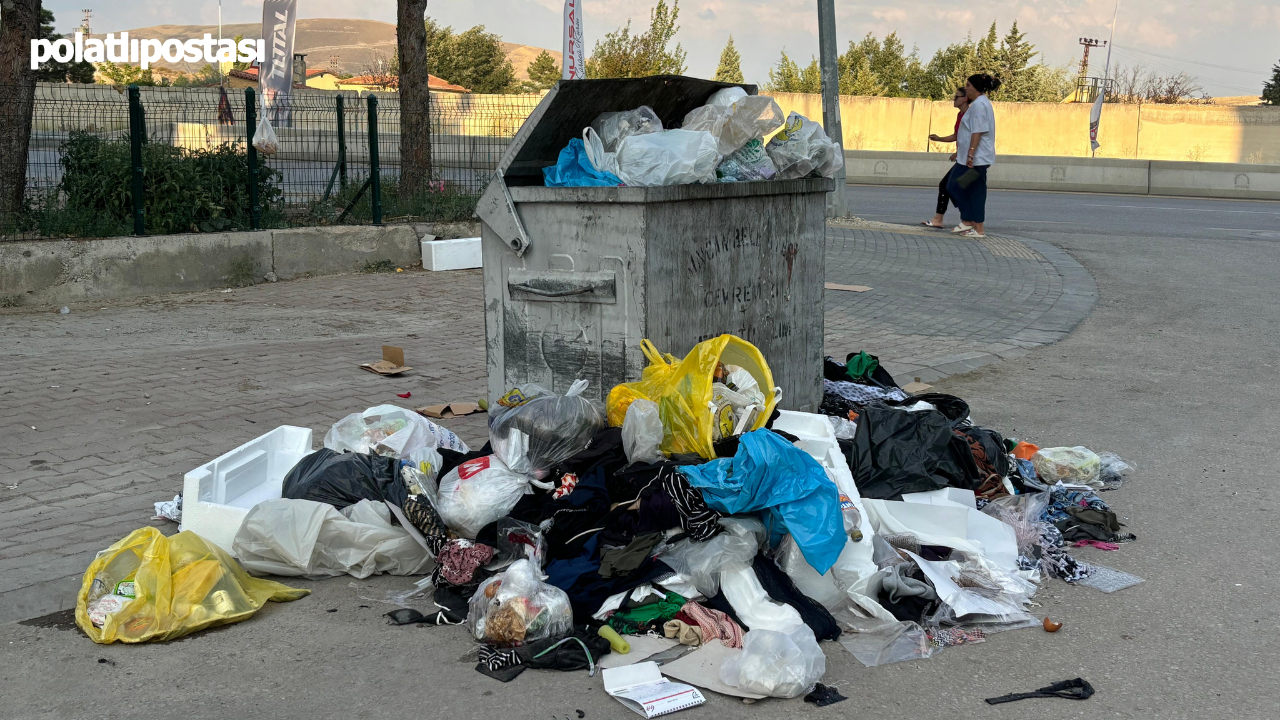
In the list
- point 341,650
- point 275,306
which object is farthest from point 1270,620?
point 275,306

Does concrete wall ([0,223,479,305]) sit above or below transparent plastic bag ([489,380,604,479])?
above

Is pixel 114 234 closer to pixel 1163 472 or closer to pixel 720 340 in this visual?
pixel 720 340

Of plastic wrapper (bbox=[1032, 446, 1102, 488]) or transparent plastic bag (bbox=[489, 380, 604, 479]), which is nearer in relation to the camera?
transparent plastic bag (bbox=[489, 380, 604, 479])

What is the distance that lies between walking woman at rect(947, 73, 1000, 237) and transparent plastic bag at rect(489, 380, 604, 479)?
31.5 feet

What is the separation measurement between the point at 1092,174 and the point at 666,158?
73.0 ft

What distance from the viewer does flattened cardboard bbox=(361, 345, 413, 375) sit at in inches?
265

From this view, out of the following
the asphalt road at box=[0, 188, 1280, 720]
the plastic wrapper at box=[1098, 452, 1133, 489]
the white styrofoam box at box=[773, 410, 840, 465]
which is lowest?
the asphalt road at box=[0, 188, 1280, 720]

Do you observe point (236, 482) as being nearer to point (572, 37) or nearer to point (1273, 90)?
point (572, 37)

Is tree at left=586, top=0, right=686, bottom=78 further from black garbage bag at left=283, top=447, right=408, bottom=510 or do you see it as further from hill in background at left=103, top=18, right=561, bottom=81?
hill in background at left=103, top=18, right=561, bottom=81

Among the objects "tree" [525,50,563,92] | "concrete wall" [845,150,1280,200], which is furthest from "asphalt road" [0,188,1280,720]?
"tree" [525,50,563,92]

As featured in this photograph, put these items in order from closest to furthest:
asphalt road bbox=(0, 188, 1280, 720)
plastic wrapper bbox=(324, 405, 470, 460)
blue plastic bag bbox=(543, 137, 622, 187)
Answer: asphalt road bbox=(0, 188, 1280, 720), plastic wrapper bbox=(324, 405, 470, 460), blue plastic bag bbox=(543, 137, 622, 187)

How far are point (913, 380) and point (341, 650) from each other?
4.62 metres

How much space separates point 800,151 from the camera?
536 centimetres

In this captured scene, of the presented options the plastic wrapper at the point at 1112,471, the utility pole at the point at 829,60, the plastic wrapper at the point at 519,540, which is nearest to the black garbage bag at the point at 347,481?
the plastic wrapper at the point at 519,540
